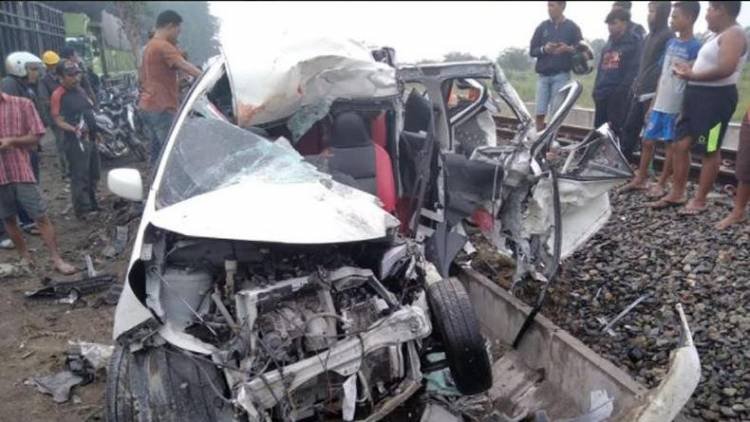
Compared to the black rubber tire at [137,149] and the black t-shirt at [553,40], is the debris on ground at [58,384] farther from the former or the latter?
the black rubber tire at [137,149]

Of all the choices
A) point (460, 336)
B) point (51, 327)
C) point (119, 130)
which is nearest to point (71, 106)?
A: point (119, 130)

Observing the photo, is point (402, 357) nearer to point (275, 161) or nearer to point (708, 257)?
point (275, 161)

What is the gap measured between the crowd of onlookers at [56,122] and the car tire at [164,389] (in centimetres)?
310

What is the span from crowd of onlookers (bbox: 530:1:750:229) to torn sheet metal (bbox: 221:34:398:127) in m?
1.49

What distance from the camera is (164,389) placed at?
8.61 ft

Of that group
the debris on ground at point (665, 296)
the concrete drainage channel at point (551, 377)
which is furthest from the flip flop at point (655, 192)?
the concrete drainage channel at point (551, 377)

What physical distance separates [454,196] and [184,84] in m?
6.07

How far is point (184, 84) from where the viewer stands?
866 centimetres

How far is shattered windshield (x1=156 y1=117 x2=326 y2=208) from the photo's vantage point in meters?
2.85

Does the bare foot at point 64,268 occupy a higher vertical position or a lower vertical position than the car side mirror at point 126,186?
lower

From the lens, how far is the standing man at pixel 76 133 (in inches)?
266

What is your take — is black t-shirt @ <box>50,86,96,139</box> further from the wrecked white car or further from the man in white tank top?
the man in white tank top

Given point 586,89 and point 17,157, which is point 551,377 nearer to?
point 17,157

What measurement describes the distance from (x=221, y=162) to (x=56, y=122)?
4693 millimetres
